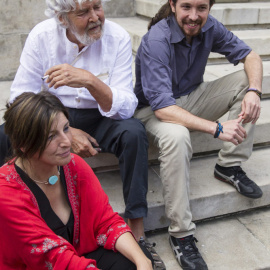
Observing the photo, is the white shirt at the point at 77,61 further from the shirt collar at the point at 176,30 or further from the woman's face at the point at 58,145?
the woman's face at the point at 58,145

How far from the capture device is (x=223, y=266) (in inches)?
103

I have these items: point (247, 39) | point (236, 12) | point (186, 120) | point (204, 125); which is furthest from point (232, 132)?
point (236, 12)

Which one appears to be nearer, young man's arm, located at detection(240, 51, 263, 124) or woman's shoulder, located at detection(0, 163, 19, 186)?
woman's shoulder, located at detection(0, 163, 19, 186)

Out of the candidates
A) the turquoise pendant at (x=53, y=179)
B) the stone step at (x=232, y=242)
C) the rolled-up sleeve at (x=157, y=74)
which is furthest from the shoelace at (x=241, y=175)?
the turquoise pendant at (x=53, y=179)

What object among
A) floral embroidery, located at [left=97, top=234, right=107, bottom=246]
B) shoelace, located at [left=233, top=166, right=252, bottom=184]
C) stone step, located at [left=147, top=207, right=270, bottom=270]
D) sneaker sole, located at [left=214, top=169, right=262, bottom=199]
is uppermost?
floral embroidery, located at [left=97, top=234, right=107, bottom=246]

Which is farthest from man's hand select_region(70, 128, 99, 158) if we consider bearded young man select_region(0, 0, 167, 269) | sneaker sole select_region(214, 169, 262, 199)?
sneaker sole select_region(214, 169, 262, 199)

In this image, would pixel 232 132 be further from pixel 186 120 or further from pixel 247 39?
pixel 247 39

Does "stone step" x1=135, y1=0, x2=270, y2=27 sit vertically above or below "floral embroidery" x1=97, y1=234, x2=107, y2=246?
above

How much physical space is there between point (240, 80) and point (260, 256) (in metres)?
1.22

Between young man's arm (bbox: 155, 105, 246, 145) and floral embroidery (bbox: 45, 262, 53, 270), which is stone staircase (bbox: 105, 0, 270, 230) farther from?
floral embroidery (bbox: 45, 262, 53, 270)

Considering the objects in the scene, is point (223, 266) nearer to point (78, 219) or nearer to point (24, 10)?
point (78, 219)

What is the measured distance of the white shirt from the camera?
2711 millimetres

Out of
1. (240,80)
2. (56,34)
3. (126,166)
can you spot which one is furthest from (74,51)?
(240,80)

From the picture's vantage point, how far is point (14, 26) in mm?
4227
